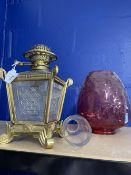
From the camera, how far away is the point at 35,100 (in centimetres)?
65

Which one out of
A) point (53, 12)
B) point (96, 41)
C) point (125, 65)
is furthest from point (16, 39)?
point (125, 65)

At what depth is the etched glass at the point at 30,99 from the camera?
2.08ft

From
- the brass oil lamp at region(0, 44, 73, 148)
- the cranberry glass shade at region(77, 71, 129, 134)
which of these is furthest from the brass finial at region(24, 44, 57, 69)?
the cranberry glass shade at region(77, 71, 129, 134)

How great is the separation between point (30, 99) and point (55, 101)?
0.08m

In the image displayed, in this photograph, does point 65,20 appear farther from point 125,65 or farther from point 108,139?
point 108,139

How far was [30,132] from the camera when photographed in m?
0.63

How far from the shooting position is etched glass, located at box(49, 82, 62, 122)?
0.66 metres

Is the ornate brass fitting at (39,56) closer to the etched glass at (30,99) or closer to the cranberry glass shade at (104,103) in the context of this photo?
the etched glass at (30,99)

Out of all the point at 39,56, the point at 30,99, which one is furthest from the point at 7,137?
the point at 39,56

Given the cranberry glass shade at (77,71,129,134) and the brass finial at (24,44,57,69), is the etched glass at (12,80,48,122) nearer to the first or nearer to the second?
the brass finial at (24,44,57,69)

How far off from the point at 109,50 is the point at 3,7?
2.10ft

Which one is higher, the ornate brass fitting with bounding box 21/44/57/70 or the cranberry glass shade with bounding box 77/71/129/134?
the ornate brass fitting with bounding box 21/44/57/70

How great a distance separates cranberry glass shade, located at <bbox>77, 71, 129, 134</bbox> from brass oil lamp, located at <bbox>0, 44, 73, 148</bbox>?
122mm

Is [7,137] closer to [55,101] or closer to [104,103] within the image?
[55,101]
